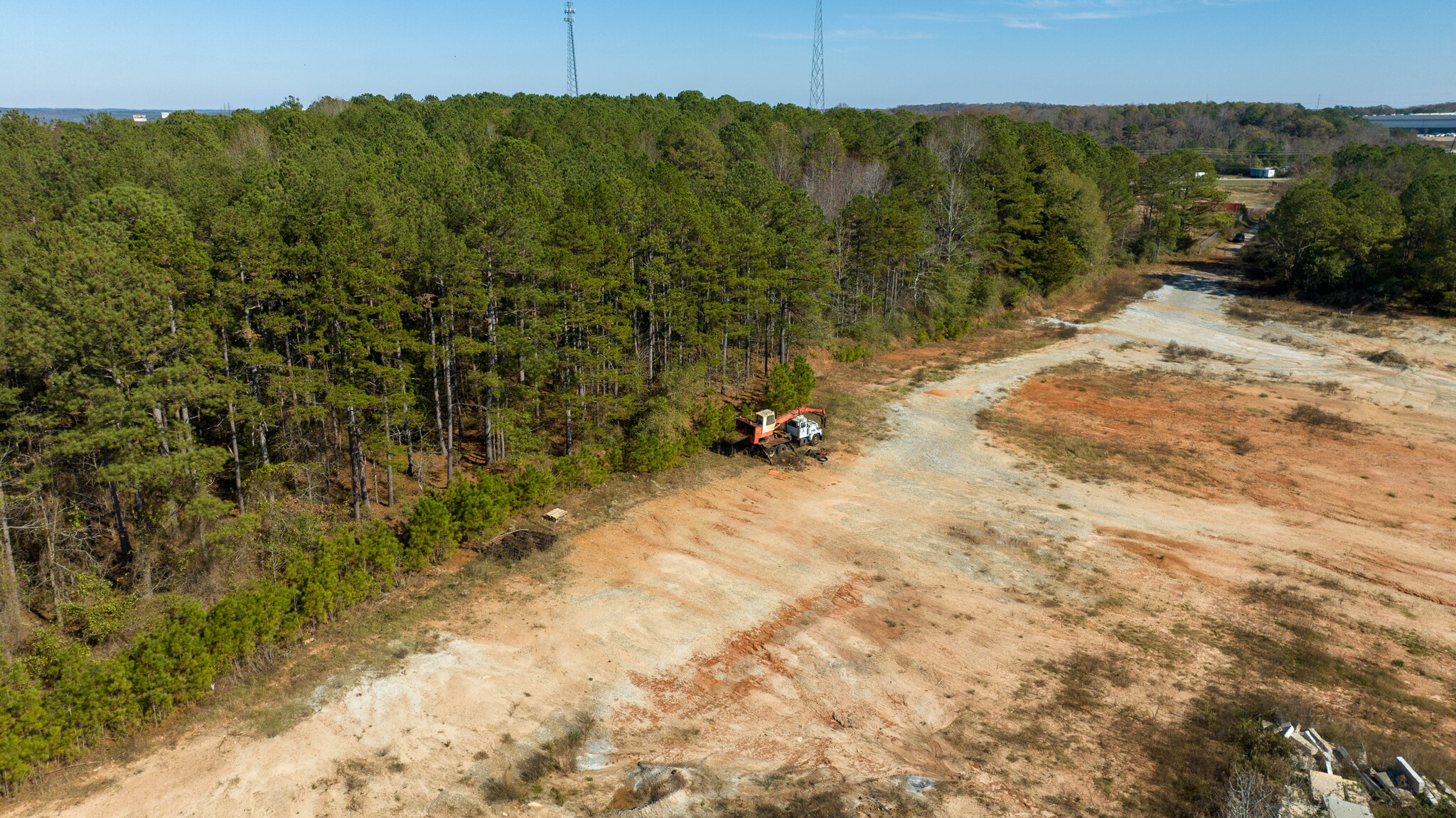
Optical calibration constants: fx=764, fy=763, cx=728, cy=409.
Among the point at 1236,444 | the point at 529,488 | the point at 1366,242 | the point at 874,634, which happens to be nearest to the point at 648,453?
the point at 529,488

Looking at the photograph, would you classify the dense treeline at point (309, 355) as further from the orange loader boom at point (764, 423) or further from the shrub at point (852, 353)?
the shrub at point (852, 353)

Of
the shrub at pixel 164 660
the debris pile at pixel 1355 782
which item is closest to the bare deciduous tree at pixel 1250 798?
the debris pile at pixel 1355 782

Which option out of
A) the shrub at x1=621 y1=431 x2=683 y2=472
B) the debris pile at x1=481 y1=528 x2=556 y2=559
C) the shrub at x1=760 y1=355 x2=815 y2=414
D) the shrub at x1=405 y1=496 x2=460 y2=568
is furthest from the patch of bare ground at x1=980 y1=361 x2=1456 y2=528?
the shrub at x1=405 y1=496 x2=460 y2=568

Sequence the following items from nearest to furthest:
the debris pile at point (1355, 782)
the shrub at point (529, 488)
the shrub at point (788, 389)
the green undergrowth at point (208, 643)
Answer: the debris pile at point (1355, 782) < the green undergrowth at point (208, 643) < the shrub at point (529, 488) < the shrub at point (788, 389)

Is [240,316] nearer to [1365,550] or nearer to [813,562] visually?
[813,562]

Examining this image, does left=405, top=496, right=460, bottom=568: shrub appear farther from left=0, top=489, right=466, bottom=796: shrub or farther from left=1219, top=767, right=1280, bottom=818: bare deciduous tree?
left=1219, top=767, right=1280, bottom=818: bare deciduous tree

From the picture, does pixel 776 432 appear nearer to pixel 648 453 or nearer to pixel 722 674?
pixel 648 453
